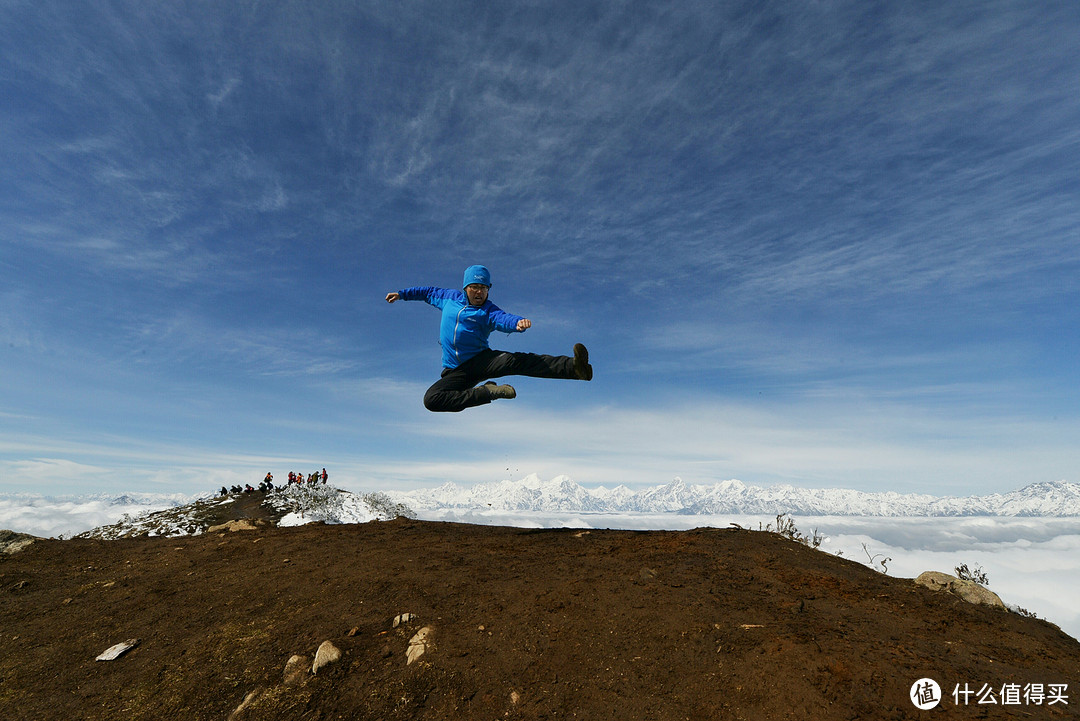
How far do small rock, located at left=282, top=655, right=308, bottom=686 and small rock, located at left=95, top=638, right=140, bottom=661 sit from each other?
8.98ft

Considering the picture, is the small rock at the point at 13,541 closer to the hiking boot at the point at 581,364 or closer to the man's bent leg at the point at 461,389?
the man's bent leg at the point at 461,389

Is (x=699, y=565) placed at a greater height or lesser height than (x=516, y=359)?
lesser

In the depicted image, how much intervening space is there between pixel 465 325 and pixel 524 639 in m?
5.88

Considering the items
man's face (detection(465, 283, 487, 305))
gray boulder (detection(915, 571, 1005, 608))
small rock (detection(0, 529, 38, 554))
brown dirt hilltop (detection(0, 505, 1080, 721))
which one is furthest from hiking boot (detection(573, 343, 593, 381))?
small rock (detection(0, 529, 38, 554))

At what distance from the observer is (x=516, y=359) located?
32.7 ft

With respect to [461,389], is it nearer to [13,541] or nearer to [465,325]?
[465,325]

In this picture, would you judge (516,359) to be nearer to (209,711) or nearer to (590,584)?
(590,584)

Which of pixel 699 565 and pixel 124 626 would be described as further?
pixel 699 565

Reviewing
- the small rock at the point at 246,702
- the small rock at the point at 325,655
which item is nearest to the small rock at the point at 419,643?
the small rock at the point at 325,655

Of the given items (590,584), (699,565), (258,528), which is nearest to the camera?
(590,584)

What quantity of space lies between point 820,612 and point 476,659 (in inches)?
178

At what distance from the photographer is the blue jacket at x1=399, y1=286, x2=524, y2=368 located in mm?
9914

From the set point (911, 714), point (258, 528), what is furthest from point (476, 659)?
point (258, 528)

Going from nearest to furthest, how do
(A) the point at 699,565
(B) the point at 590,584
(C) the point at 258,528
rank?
(B) the point at 590,584 → (A) the point at 699,565 → (C) the point at 258,528
